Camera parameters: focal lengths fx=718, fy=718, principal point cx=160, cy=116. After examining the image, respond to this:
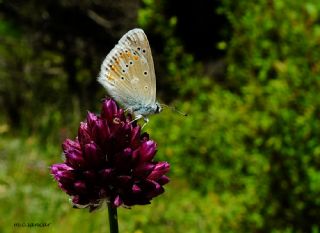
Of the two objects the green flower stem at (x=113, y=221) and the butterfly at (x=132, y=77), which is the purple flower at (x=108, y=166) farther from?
the butterfly at (x=132, y=77)

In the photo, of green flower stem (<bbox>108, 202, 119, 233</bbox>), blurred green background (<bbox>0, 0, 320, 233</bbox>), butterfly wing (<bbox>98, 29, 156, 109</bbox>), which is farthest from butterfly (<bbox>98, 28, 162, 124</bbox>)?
blurred green background (<bbox>0, 0, 320, 233</bbox>)

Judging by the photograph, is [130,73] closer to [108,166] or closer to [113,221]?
[108,166]

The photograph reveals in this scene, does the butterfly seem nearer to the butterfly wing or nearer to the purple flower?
the butterfly wing

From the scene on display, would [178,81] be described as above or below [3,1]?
below

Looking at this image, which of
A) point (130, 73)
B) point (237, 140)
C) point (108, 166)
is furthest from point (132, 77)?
point (237, 140)

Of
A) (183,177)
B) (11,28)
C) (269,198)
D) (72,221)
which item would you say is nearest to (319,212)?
(269,198)

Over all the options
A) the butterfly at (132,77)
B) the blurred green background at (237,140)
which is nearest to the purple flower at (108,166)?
the butterfly at (132,77)

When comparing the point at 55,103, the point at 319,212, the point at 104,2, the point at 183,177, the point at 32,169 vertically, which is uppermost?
the point at 104,2

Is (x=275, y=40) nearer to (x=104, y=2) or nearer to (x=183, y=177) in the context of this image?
(x=183, y=177)
